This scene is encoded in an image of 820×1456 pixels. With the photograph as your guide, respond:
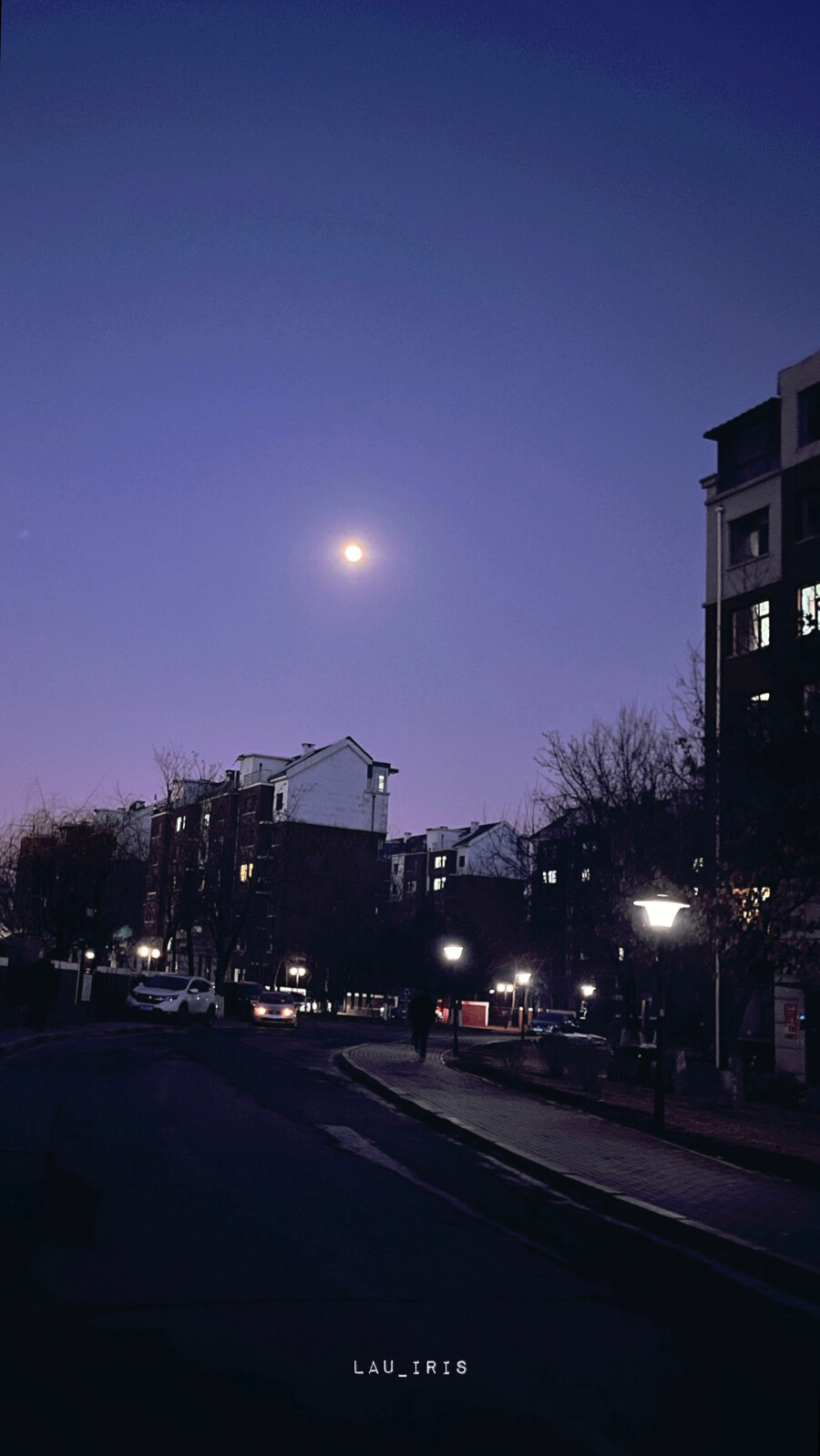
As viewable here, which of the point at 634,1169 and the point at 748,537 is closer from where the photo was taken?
the point at 634,1169

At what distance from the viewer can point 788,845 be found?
1717 centimetres

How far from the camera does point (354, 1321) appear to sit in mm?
5738

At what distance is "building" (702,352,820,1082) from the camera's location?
16.6 m

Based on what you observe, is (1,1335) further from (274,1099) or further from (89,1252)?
(274,1099)

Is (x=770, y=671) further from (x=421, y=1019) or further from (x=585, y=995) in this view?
(x=585, y=995)

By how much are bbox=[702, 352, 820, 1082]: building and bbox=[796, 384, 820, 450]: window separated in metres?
0.02

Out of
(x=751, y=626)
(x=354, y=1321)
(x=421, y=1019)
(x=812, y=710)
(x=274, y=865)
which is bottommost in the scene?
(x=354, y=1321)

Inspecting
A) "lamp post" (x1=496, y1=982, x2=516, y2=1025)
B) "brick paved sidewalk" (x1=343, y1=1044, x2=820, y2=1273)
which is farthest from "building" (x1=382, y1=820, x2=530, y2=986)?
"brick paved sidewalk" (x1=343, y1=1044, x2=820, y2=1273)

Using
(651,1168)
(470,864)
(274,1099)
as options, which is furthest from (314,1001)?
(651,1168)

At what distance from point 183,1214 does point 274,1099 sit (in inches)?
384

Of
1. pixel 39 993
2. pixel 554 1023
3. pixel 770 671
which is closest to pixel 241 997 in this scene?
pixel 554 1023

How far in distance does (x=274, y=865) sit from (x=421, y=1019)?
52.5 m

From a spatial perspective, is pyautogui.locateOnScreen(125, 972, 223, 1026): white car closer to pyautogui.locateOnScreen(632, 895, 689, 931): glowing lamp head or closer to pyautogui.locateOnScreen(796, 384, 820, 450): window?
pyautogui.locateOnScreen(796, 384, 820, 450): window

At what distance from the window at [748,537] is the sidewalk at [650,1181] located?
18.7 meters
